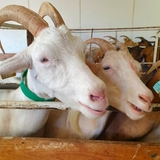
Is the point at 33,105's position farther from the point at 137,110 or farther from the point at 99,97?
the point at 137,110

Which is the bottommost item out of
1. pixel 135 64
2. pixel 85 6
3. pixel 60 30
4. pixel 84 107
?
pixel 84 107

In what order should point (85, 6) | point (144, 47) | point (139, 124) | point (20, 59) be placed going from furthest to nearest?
point (85, 6) < point (144, 47) < point (139, 124) < point (20, 59)

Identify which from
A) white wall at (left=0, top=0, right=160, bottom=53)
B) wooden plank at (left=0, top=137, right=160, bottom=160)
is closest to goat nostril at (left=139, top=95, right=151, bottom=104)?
wooden plank at (left=0, top=137, right=160, bottom=160)

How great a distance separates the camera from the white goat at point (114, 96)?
88cm

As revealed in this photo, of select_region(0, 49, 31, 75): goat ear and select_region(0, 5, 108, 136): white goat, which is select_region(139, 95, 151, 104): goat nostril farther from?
select_region(0, 49, 31, 75): goat ear

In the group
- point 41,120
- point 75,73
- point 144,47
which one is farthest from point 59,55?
point 144,47

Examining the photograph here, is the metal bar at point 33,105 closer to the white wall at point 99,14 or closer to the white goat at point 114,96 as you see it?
the white goat at point 114,96

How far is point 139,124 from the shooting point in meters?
1.02

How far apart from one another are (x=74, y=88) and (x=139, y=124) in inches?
17.7

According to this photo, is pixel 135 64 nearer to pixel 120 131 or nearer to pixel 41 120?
pixel 120 131

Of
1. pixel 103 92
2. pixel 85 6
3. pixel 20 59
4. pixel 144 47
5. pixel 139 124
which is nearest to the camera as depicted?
pixel 103 92

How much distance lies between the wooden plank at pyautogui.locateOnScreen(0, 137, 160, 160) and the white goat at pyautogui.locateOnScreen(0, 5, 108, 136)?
166mm

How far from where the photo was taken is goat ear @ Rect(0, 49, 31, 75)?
2.82 ft

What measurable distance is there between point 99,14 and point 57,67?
3457 mm
